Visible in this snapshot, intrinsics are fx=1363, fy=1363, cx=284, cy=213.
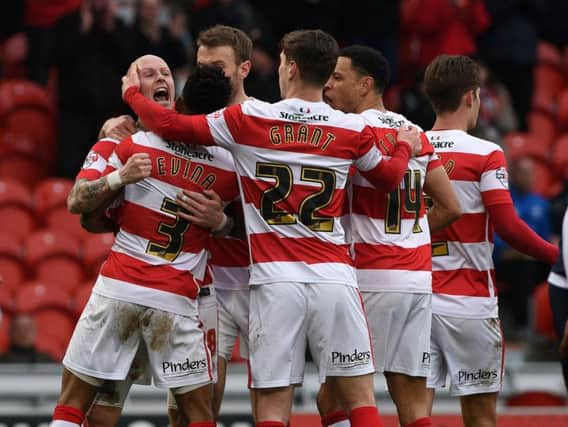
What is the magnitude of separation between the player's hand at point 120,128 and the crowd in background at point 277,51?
478cm

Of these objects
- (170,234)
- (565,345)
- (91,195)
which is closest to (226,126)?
(170,234)

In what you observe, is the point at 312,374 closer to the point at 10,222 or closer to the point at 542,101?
the point at 10,222

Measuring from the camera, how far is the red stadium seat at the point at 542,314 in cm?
1262

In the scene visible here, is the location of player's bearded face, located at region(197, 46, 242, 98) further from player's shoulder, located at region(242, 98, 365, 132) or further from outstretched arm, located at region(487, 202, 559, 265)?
outstretched arm, located at region(487, 202, 559, 265)

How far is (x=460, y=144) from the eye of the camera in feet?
26.5

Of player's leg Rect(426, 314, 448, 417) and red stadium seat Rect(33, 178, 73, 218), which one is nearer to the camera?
player's leg Rect(426, 314, 448, 417)

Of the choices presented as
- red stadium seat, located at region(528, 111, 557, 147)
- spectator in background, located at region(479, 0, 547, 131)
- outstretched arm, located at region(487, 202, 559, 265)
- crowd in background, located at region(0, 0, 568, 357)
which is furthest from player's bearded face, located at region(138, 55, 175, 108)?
red stadium seat, located at region(528, 111, 557, 147)

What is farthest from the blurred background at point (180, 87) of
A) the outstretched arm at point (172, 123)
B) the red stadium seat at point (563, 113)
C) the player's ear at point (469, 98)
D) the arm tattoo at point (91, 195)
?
the outstretched arm at point (172, 123)

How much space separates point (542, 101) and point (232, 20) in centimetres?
489

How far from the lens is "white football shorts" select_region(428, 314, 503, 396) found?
26.4 ft

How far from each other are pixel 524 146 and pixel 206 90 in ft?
26.6

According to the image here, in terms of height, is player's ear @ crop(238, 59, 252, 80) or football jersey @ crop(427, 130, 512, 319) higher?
player's ear @ crop(238, 59, 252, 80)

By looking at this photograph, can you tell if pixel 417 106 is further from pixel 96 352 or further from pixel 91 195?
pixel 96 352

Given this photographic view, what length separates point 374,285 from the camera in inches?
302
